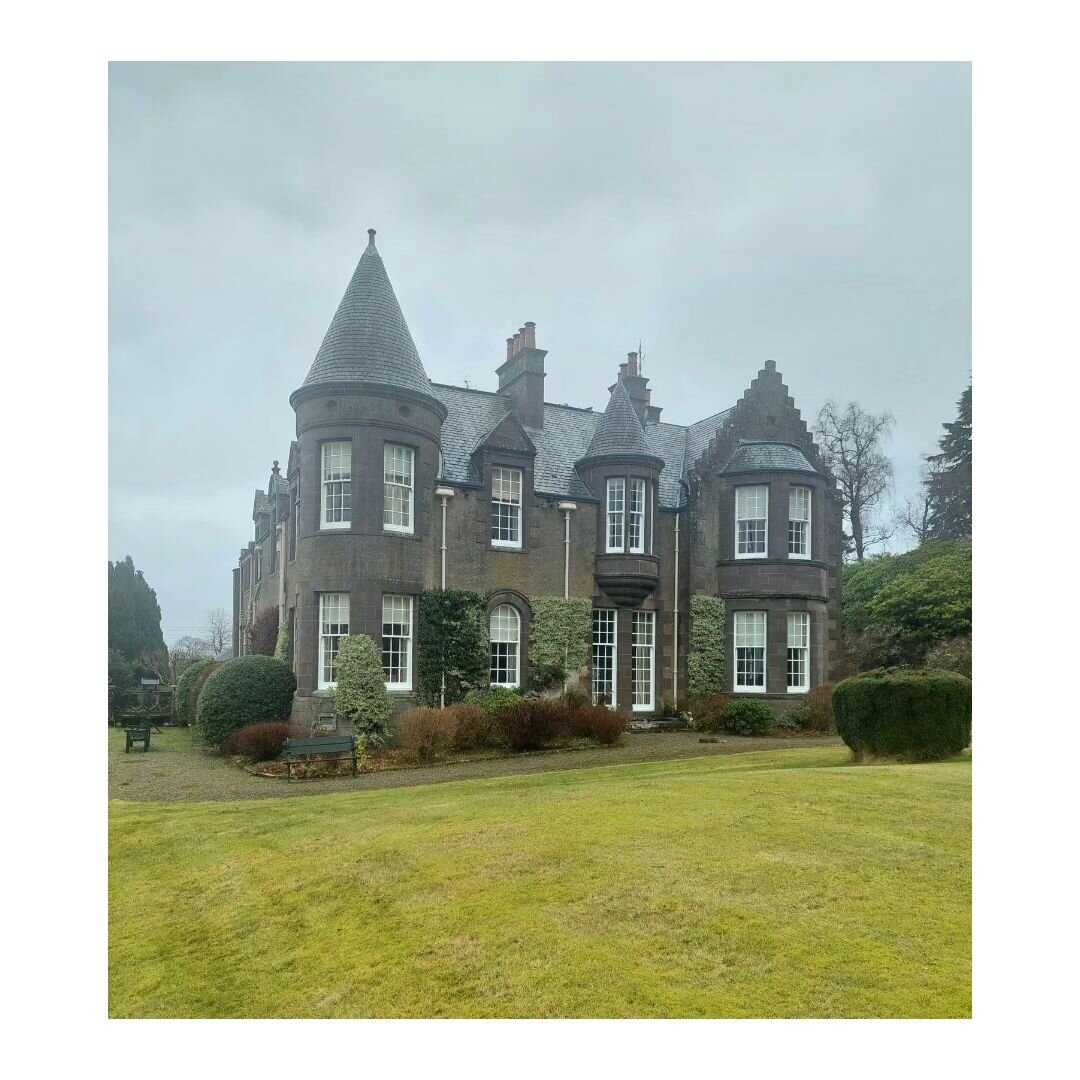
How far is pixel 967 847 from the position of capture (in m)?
7.63

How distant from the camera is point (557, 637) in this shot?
74.1 ft

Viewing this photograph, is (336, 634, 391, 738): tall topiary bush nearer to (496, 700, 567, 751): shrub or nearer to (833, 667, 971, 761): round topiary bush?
(496, 700, 567, 751): shrub

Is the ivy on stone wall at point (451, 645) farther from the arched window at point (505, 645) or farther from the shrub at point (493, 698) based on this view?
the arched window at point (505, 645)

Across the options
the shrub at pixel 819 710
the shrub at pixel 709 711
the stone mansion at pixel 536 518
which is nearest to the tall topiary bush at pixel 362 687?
the stone mansion at pixel 536 518

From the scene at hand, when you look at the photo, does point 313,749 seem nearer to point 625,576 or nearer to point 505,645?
point 505,645

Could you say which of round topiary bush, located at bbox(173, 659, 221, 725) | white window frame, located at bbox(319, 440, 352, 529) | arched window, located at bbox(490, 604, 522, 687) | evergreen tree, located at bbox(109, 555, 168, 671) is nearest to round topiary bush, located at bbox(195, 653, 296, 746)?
evergreen tree, located at bbox(109, 555, 168, 671)

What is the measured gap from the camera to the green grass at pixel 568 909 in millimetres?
5355

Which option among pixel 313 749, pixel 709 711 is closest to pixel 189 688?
pixel 313 749

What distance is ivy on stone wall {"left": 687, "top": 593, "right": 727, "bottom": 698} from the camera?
2450cm

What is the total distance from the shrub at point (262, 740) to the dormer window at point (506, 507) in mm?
7188

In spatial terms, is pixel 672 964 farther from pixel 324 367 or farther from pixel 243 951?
pixel 324 367

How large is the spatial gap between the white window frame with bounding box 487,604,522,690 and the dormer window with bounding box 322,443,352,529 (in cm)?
448

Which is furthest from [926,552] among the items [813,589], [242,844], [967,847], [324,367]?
[242,844]
